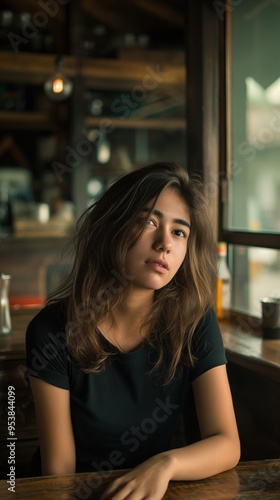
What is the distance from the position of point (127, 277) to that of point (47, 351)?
10.4 inches

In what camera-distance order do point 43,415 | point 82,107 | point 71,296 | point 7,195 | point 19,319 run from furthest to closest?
point 7,195 → point 82,107 → point 19,319 → point 71,296 → point 43,415

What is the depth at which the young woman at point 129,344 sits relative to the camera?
1.56m

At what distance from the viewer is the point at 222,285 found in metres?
2.71

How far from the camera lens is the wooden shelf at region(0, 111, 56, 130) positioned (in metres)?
5.29

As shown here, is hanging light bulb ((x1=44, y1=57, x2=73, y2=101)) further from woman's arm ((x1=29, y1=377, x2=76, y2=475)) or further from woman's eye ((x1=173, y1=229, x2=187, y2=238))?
woman's arm ((x1=29, y1=377, x2=76, y2=475))

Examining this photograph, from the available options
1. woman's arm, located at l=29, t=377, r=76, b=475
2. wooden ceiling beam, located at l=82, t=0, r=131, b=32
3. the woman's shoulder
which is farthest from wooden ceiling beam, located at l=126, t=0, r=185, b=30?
woman's arm, located at l=29, t=377, r=76, b=475

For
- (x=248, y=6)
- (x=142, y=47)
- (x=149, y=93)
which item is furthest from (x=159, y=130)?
(x=248, y=6)

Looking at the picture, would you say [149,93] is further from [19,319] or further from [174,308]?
[174,308]

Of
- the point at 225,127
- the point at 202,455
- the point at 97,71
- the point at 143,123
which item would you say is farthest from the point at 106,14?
the point at 202,455

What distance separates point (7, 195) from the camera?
18.4 feet

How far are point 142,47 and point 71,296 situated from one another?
4.24 metres

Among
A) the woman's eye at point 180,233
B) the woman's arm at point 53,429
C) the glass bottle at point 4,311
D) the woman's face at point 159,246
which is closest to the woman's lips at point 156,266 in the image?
the woman's face at point 159,246

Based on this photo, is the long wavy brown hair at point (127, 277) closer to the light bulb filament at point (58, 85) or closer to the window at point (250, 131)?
the window at point (250, 131)

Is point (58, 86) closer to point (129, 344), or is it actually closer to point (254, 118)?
point (254, 118)
